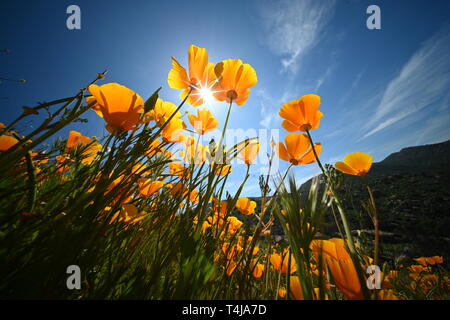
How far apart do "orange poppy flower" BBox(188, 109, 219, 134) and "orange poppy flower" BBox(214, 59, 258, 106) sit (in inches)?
6.4

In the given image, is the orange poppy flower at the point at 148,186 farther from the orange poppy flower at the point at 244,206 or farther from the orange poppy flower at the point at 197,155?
the orange poppy flower at the point at 244,206

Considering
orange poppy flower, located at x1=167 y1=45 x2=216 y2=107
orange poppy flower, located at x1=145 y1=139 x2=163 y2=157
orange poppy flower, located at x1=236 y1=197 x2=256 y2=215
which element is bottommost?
orange poppy flower, located at x1=236 y1=197 x2=256 y2=215

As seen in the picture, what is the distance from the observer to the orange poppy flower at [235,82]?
3.48ft

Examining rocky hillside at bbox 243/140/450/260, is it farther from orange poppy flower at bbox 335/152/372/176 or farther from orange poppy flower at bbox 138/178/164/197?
orange poppy flower at bbox 138/178/164/197

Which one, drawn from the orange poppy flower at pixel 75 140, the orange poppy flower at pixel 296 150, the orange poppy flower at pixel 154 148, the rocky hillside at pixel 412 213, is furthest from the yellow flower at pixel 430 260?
the rocky hillside at pixel 412 213

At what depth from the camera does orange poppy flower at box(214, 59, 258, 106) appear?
1.06 meters

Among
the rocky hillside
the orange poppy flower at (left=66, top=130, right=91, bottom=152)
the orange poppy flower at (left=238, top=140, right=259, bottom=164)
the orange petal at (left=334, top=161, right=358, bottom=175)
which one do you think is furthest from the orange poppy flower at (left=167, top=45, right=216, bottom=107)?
the rocky hillside

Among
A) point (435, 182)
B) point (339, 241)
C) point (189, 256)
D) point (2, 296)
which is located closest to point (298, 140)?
point (339, 241)

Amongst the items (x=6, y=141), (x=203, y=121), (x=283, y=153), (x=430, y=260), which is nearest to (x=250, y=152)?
(x=283, y=153)

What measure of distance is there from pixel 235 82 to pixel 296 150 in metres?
0.62

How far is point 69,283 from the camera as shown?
0.51 metres

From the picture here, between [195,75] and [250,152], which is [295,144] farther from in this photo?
[195,75]

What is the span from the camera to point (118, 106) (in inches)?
26.1

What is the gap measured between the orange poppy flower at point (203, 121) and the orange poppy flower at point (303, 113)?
0.52 meters
